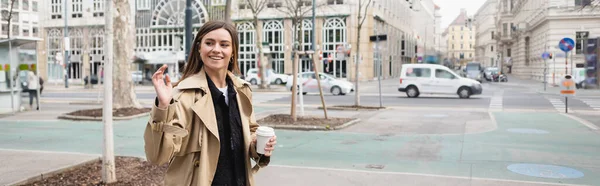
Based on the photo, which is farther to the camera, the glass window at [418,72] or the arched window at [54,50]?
the arched window at [54,50]

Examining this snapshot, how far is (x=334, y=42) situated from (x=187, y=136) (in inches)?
1937

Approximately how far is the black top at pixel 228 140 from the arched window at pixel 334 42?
47.8 metres

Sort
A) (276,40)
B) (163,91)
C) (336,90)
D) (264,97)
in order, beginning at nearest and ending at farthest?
1. (163,91)
2. (264,97)
3. (336,90)
4. (276,40)

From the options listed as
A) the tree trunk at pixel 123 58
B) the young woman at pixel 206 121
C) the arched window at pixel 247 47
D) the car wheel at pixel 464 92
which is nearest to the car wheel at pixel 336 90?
the car wheel at pixel 464 92

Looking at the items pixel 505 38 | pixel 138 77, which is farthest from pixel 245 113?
pixel 505 38

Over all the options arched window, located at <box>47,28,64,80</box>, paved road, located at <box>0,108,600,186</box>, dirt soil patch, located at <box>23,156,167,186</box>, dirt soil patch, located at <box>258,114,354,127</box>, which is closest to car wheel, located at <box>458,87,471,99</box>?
paved road, located at <box>0,108,600,186</box>

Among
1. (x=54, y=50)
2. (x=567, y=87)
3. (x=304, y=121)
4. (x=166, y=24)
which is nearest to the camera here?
(x=304, y=121)

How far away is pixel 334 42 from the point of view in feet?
168

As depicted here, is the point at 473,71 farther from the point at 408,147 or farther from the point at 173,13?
the point at 408,147

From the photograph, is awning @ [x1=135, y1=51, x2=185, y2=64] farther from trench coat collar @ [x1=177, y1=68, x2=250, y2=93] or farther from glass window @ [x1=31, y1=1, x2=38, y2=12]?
trench coat collar @ [x1=177, y1=68, x2=250, y2=93]

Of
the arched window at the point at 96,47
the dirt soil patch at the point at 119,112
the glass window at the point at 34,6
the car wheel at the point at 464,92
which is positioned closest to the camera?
the dirt soil patch at the point at 119,112

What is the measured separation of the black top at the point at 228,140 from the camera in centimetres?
262

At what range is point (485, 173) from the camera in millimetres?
6594

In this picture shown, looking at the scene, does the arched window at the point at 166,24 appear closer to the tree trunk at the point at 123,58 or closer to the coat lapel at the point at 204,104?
the tree trunk at the point at 123,58
